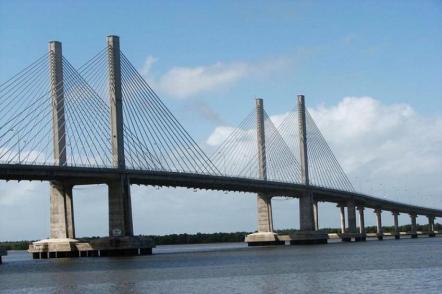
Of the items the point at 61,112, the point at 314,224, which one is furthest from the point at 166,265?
the point at 314,224

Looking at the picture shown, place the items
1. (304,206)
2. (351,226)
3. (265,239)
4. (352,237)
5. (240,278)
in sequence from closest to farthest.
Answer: (240,278)
(265,239)
(304,206)
(351,226)
(352,237)

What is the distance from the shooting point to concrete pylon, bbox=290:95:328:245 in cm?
12069

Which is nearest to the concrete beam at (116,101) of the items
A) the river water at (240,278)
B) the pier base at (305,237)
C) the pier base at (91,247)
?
the pier base at (91,247)

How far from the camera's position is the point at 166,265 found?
227ft

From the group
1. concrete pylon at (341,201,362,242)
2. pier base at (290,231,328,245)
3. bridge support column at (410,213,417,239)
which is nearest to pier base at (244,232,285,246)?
pier base at (290,231,328,245)

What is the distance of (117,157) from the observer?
8219 centimetres

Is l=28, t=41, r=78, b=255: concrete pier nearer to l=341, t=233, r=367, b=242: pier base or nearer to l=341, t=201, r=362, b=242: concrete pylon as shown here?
l=341, t=201, r=362, b=242: concrete pylon

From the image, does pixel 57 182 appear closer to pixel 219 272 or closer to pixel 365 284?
pixel 219 272

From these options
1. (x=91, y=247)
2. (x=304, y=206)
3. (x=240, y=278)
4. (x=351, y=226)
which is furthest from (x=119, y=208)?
(x=351, y=226)

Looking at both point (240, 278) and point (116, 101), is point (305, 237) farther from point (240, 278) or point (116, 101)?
point (240, 278)

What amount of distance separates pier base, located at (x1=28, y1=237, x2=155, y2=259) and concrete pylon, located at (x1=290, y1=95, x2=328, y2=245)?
123 ft

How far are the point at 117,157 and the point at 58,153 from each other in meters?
5.98

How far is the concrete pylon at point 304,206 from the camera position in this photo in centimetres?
12069

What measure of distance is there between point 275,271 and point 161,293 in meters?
14.8
